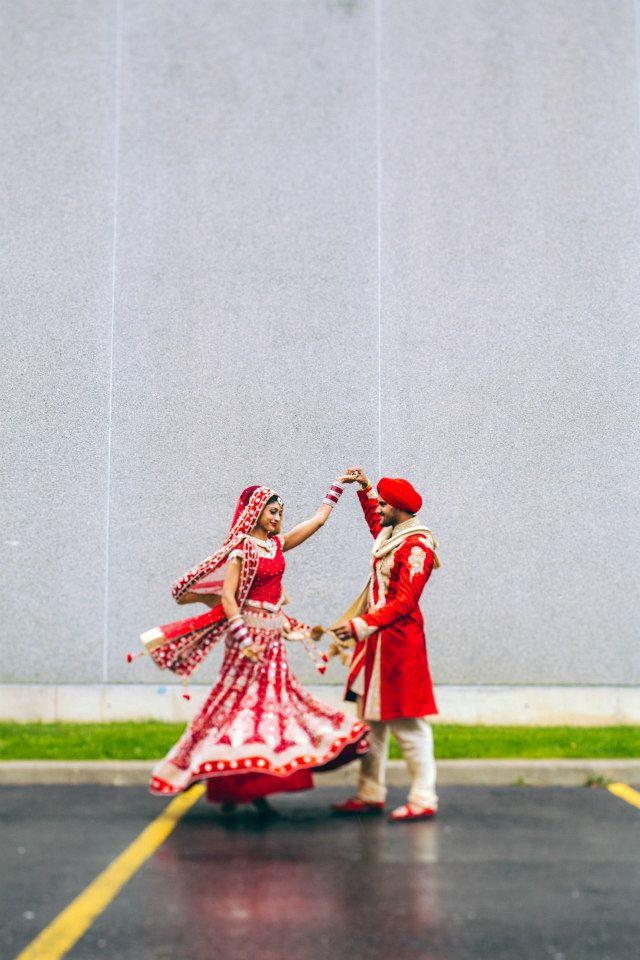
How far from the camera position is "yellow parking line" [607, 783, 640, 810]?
302 inches

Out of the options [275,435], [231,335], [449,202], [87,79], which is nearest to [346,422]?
[275,435]

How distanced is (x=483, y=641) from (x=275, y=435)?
114 inches

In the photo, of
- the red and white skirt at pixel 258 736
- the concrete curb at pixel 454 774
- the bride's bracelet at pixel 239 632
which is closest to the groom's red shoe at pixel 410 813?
the red and white skirt at pixel 258 736

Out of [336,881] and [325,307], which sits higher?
[325,307]

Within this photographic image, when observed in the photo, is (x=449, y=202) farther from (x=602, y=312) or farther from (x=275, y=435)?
(x=275, y=435)

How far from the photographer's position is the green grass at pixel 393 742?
29.4 ft

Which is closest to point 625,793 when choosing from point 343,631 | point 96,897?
point 343,631

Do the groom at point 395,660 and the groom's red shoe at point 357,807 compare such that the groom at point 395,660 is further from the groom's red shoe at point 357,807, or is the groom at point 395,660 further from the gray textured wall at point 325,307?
the gray textured wall at point 325,307

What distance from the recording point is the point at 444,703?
11.4 metres

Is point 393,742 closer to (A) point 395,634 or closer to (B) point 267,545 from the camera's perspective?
(A) point 395,634

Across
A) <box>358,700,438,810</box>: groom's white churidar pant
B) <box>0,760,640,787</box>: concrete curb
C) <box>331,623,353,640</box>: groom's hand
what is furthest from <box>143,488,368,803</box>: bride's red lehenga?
<box>0,760,640,787</box>: concrete curb

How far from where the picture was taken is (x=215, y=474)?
11.8 m

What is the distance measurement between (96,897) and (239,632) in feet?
7.08

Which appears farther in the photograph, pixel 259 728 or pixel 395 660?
pixel 395 660
